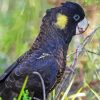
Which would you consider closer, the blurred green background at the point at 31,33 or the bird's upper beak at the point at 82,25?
the bird's upper beak at the point at 82,25

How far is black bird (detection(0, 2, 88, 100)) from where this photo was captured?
6.90 meters

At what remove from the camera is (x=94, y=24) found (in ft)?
26.8

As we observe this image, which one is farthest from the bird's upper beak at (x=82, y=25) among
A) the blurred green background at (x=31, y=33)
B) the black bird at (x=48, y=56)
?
the blurred green background at (x=31, y=33)

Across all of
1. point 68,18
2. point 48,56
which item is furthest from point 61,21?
point 48,56

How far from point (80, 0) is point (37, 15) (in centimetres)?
94

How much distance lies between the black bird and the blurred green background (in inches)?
6.6

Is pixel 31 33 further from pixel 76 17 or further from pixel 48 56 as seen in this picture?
pixel 48 56

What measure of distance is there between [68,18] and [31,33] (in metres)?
1.31

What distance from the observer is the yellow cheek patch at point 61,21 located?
716 cm

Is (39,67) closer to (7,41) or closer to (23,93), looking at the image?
(23,93)

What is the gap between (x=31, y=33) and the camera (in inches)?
334

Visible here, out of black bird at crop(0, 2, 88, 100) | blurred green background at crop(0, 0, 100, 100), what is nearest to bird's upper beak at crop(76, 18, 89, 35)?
black bird at crop(0, 2, 88, 100)

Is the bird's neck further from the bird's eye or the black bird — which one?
the bird's eye

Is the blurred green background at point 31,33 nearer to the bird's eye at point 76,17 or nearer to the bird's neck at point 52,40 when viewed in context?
the bird's eye at point 76,17
